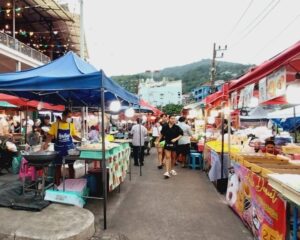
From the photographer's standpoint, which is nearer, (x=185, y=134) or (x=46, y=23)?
(x=185, y=134)

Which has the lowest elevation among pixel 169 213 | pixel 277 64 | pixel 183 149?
pixel 169 213

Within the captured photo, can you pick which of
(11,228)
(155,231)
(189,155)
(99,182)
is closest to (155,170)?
(189,155)

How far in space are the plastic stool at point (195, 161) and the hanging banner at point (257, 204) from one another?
4943 mm

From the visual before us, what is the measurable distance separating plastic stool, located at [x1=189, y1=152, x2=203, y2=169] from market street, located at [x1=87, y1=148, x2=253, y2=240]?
2.73 meters

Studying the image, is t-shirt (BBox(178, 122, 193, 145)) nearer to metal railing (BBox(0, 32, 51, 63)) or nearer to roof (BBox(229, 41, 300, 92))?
roof (BBox(229, 41, 300, 92))

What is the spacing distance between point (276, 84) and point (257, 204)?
1.82 meters

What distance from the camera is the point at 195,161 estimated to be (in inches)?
427

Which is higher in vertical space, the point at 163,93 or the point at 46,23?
the point at 163,93

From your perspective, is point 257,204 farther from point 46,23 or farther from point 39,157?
point 46,23

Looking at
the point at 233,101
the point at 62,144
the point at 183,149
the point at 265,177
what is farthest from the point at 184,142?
the point at 265,177

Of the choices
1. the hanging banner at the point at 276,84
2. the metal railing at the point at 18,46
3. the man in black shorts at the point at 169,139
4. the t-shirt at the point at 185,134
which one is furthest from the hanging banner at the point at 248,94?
the metal railing at the point at 18,46

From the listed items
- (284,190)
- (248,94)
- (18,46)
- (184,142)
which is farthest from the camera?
(18,46)

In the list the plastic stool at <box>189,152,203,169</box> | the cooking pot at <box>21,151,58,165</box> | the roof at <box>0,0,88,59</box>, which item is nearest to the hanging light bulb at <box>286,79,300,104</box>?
the cooking pot at <box>21,151,58,165</box>

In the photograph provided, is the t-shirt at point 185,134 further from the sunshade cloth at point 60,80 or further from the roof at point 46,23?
the roof at point 46,23
